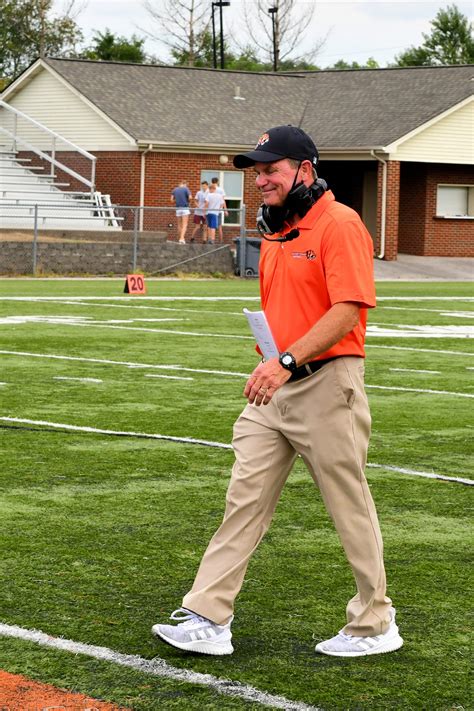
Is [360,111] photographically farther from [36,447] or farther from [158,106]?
[36,447]

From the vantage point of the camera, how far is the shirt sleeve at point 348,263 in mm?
4977

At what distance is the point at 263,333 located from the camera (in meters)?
5.08

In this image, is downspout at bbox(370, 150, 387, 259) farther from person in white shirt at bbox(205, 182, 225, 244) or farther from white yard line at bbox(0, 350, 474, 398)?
white yard line at bbox(0, 350, 474, 398)

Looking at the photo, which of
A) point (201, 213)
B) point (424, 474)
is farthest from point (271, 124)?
point (424, 474)

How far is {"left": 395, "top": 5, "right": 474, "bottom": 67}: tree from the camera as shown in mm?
94812

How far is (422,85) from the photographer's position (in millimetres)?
46656

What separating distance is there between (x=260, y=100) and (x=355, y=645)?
144ft

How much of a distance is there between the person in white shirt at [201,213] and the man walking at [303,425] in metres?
31.8

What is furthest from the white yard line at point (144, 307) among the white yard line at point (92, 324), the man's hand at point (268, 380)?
the man's hand at point (268, 380)

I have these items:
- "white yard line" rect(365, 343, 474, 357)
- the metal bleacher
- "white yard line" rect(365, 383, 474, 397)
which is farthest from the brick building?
"white yard line" rect(365, 383, 474, 397)

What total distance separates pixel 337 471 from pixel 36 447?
15.8ft

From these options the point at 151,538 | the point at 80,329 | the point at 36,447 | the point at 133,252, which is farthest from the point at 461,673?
the point at 133,252

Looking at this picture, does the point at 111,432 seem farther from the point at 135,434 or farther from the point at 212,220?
the point at 212,220

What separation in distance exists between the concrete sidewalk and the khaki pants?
3409 cm
